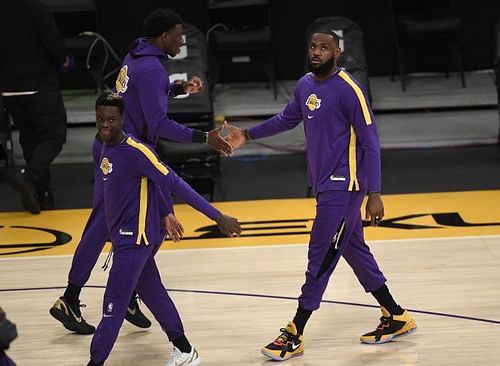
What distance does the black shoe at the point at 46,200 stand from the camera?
942cm

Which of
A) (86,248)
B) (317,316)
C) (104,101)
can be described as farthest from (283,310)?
(104,101)

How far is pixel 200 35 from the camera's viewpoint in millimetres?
10852

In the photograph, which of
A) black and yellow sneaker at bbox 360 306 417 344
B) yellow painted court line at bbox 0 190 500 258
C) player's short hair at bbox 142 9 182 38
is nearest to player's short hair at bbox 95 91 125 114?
player's short hair at bbox 142 9 182 38

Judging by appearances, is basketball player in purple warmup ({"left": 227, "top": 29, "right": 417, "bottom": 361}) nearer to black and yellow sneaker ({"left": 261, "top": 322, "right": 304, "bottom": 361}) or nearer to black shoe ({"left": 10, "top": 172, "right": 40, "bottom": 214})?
black and yellow sneaker ({"left": 261, "top": 322, "right": 304, "bottom": 361})

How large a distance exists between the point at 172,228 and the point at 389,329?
1.43 metres

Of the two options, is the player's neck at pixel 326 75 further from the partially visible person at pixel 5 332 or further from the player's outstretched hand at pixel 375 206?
the partially visible person at pixel 5 332

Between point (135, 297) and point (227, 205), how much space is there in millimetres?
2884

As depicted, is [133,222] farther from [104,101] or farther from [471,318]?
[471,318]

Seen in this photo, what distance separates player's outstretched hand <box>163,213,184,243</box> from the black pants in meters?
3.95

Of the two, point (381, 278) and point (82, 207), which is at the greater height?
point (381, 278)

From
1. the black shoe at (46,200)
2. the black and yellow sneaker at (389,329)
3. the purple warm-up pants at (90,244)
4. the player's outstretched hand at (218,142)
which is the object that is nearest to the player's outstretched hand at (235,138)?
the player's outstretched hand at (218,142)

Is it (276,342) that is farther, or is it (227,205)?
(227,205)

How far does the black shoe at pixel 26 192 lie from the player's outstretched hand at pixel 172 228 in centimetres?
360

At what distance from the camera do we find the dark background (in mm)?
12789
